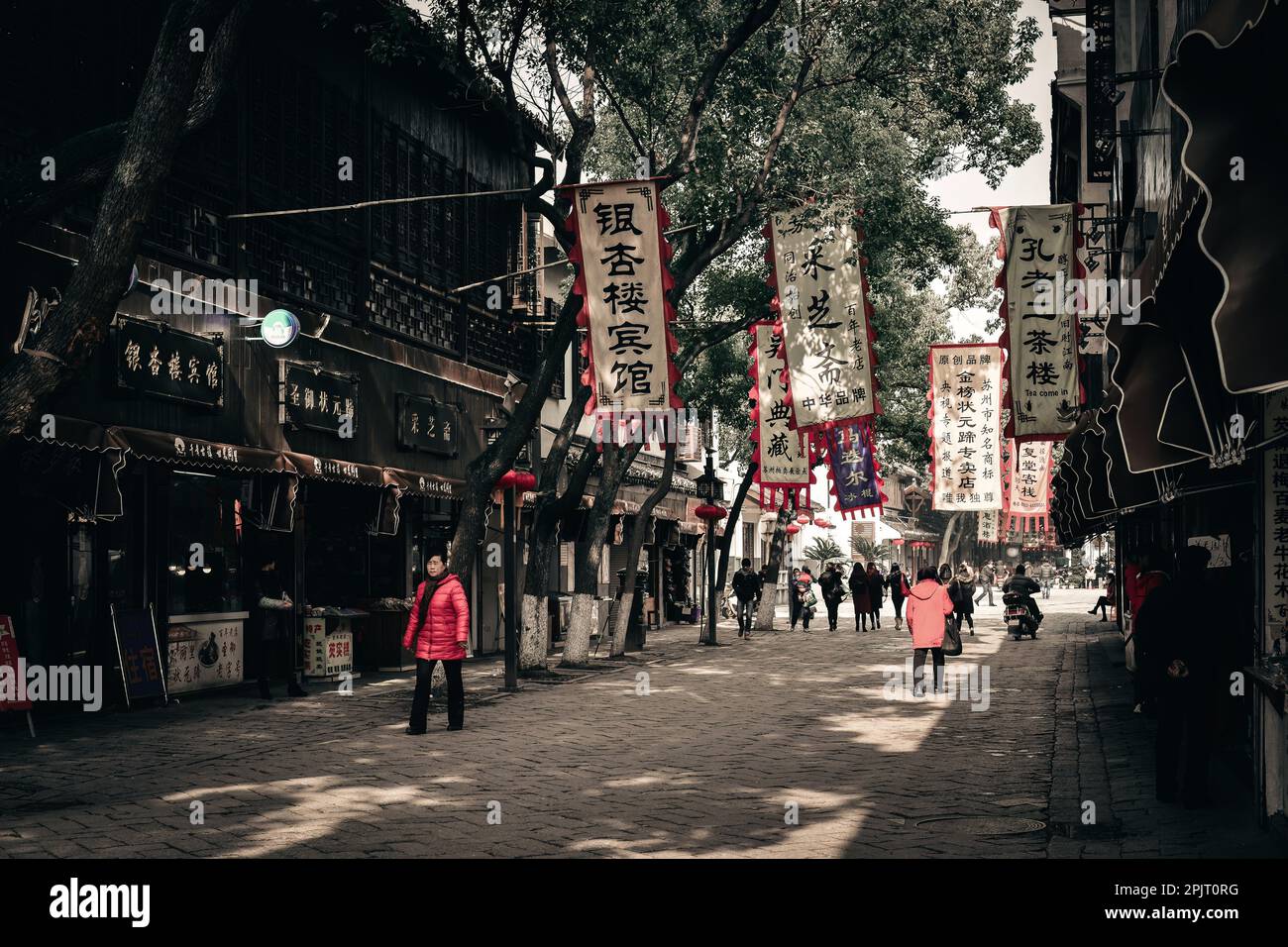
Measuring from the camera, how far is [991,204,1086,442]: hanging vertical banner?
17344 mm

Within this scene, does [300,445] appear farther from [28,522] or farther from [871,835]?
[871,835]

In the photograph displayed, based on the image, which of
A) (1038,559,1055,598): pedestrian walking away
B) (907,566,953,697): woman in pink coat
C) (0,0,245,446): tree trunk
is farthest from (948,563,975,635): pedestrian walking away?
(1038,559,1055,598): pedestrian walking away

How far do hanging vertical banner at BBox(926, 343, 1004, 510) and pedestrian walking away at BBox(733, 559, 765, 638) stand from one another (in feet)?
33.5

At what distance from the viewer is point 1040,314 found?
17750 mm

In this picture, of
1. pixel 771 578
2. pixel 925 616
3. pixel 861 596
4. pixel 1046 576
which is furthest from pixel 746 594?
pixel 1046 576

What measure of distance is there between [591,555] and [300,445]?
678cm

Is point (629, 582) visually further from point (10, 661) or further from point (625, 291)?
point (10, 661)

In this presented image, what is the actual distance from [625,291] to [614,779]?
24.1 ft

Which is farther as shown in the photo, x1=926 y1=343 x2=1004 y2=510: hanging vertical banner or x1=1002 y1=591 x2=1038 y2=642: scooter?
Result: x1=1002 y1=591 x2=1038 y2=642: scooter

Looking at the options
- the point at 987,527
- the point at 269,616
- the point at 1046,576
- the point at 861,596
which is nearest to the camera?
the point at 269,616

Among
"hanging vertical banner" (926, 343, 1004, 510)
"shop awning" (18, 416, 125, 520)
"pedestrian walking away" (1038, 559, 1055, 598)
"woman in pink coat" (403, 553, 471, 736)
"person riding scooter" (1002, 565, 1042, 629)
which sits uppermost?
"hanging vertical banner" (926, 343, 1004, 510)

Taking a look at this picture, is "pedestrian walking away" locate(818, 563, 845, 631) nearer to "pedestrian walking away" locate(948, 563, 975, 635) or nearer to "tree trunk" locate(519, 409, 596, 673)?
"pedestrian walking away" locate(948, 563, 975, 635)

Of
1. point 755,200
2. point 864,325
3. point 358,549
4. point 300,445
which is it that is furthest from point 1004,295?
point 358,549

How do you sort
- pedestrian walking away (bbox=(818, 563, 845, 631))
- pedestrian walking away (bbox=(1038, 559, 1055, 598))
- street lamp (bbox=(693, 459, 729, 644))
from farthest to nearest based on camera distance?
1. pedestrian walking away (bbox=(1038, 559, 1055, 598))
2. pedestrian walking away (bbox=(818, 563, 845, 631))
3. street lamp (bbox=(693, 459, 729, 644))
